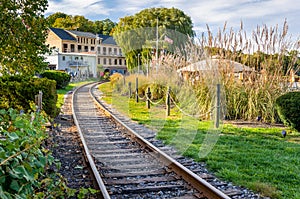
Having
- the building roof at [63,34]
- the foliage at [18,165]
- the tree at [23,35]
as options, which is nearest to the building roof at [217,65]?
→ the tree at [23,35]

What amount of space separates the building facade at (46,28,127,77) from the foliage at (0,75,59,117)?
124 ft

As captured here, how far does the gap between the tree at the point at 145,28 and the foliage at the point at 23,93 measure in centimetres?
1150

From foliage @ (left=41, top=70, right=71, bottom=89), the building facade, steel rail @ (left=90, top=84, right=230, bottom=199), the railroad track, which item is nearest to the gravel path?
the railroad track

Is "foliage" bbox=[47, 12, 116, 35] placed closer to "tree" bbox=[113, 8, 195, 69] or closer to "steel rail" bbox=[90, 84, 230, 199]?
"tree" bbox=[113, 8, 195, 69]

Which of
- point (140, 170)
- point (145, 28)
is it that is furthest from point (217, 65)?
point (145, 28)

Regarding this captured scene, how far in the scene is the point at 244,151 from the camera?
6441 millimetres

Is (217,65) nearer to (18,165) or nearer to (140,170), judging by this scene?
(140,170)

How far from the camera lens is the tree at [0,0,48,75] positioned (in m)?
7.70

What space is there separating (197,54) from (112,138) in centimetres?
426

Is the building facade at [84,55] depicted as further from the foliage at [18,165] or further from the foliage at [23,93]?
the foliage at [18,165]

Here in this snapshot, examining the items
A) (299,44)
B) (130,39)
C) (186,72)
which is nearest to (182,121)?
(186,72)

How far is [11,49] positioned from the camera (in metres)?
7.95

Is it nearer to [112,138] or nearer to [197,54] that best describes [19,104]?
[112,138]

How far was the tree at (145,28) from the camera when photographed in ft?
72.0
